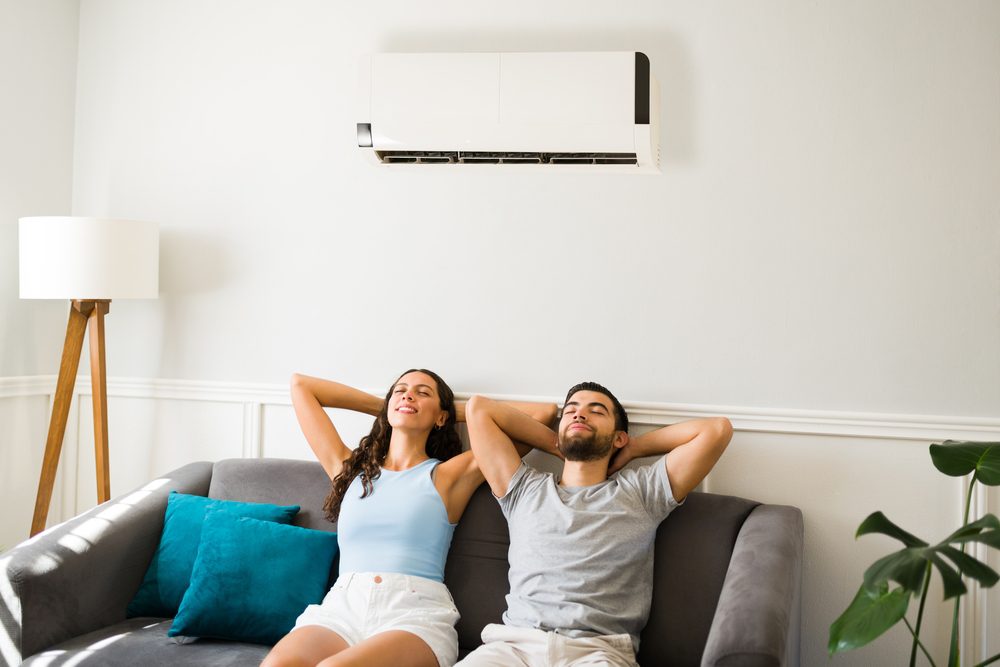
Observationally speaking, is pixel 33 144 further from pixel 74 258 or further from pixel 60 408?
pixel 60 408

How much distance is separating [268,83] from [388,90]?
622mm

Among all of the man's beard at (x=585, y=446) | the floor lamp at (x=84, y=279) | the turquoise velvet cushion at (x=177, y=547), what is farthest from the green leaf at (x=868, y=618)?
the floor lamp at (x=84, y=279)

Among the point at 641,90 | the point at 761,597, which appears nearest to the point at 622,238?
the point at 641,90

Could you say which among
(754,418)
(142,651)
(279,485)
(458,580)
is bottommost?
(142,651)

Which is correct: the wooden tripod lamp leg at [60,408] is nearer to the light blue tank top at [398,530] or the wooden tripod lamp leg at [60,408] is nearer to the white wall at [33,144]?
the white wall at [33,144]

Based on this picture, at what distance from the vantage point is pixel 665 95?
2.51m

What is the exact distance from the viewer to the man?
2025mm

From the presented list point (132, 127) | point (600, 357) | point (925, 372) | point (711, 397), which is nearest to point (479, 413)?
point (600, 357)

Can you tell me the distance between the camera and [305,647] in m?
1.96

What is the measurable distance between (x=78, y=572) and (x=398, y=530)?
862mm

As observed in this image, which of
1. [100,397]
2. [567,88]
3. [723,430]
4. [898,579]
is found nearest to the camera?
[898,579]

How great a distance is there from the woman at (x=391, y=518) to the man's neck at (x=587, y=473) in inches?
5.9

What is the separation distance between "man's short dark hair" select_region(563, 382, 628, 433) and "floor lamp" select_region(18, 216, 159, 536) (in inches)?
58.1

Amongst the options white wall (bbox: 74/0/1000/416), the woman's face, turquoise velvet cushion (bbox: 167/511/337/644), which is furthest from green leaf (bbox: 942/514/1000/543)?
turquoise velvet cushion (bbox: 167/511/337/644)
